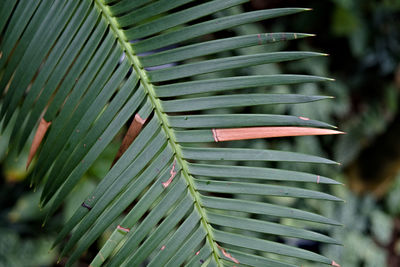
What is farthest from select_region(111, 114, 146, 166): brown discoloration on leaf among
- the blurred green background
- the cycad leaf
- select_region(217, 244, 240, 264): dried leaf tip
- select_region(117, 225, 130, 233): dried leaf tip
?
the blurred green background

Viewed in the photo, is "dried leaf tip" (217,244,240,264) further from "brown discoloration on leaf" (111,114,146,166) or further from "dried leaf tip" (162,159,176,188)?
"brown discoloration on leaf" (111,114,146,166)

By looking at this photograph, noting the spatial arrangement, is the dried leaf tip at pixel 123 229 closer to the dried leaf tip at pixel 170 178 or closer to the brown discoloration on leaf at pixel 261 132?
the dried leaf tip at pixel 170 178

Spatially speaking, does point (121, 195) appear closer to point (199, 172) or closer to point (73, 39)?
point (199, 172)

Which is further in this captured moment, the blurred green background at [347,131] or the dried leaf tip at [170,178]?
the blurred green background at [347,131]

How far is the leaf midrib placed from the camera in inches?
23.9

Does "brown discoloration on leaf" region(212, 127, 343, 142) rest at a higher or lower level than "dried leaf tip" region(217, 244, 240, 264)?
higher

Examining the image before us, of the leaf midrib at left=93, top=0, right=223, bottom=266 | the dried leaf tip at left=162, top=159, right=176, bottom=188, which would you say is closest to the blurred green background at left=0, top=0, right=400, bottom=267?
the leaf midrib at left=93, top=0, right=223, bottom=266

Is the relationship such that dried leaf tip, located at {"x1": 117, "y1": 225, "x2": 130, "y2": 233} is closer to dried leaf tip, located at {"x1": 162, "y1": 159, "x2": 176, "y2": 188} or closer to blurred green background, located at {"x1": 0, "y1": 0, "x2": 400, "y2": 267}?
dried leaf tip, located at {"x1": 162, "y1": 159, "x2": 176, "y2": 188}

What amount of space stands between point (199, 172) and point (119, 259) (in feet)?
0.65

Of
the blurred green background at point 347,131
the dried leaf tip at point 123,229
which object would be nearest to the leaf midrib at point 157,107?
the dried leaf tip at point 123,229

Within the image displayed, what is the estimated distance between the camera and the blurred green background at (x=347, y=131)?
5.99 ft

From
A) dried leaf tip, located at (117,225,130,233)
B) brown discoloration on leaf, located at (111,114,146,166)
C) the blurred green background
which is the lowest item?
dried leaf tip, located at (117,225,130,233)

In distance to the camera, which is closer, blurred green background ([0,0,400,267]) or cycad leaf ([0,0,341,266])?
cycad leaf ([0,0,341,266])

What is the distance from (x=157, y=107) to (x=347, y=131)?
1968mm
